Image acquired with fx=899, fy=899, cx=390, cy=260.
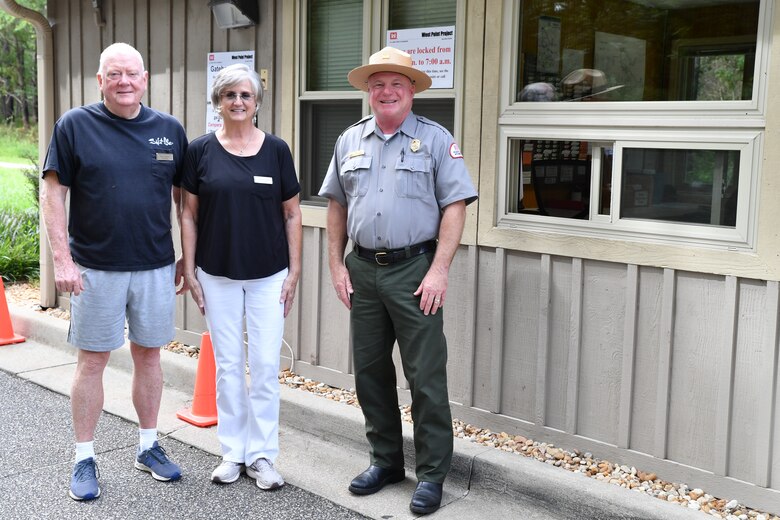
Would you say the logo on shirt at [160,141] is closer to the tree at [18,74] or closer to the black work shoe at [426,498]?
the black work shoe at [426,498]

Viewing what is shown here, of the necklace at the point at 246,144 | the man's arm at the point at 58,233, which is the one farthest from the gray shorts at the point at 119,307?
the necklace at the point at 246,144

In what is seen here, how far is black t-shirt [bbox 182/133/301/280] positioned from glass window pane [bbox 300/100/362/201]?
1.37 meters

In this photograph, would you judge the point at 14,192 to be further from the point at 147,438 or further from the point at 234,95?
the point at 234,95

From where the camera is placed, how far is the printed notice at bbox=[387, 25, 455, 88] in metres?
4.89

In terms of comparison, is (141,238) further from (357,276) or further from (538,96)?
(538,96)

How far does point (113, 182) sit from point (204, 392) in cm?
173

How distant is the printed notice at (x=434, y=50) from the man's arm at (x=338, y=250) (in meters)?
1.11

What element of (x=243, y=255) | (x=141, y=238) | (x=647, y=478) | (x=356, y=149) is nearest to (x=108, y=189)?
(x=141, y=238)

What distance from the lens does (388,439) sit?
427 cm

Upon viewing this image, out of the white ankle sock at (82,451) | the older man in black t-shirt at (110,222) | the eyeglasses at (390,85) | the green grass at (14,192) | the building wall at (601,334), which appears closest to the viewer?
the building wall at (601,334)

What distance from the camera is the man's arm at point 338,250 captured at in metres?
4.20

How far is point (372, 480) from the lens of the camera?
4.25 metres

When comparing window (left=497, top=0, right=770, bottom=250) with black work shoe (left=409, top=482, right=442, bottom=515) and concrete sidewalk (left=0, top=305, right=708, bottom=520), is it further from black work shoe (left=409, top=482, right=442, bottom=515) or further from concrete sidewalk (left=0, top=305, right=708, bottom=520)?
black work shoe (left=409, top=482, right=442, bottom=515)

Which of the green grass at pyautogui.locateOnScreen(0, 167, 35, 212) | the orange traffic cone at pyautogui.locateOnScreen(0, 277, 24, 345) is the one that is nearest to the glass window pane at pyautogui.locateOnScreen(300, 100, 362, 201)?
the orange traffic cone at pyautogui.locateOnScreen(0, 277, 24, 345)
